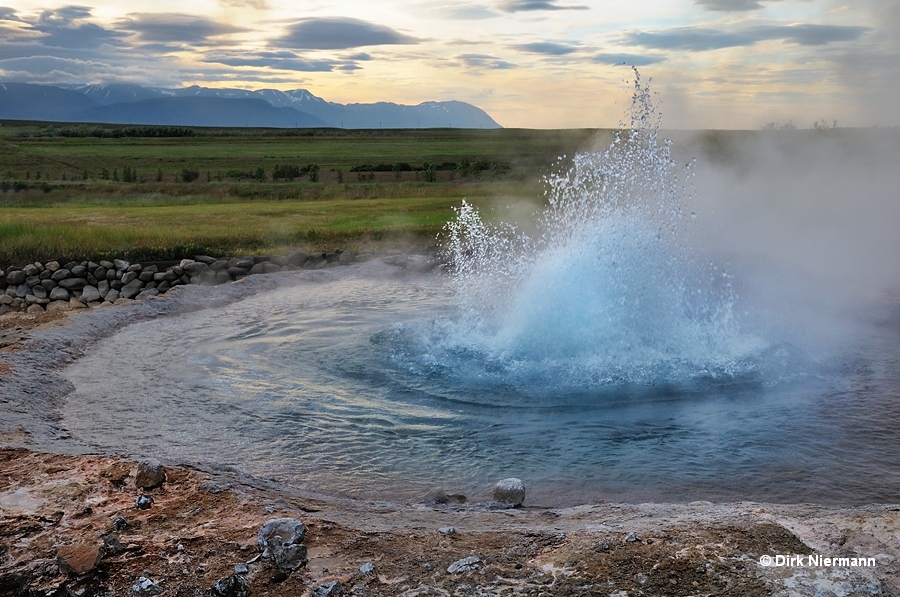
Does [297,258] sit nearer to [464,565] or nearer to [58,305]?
[58,305]

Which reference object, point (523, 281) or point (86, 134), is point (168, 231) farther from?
point (86, 134)

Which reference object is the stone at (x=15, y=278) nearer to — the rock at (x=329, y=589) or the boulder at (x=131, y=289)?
the boulder at (x=131, y=289)

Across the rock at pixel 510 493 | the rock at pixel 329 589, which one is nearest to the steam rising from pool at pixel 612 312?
the rock at pixel 510 493

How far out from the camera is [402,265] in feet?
50.6

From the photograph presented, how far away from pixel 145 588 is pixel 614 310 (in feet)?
22.0

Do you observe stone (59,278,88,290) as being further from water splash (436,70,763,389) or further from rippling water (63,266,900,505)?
water splash (436,70,763,389)

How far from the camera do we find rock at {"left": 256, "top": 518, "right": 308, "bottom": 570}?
170 inches

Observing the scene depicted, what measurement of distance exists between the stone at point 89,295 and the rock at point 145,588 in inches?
417

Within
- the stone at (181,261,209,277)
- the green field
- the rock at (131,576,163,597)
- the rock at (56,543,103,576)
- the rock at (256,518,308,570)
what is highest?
the green field

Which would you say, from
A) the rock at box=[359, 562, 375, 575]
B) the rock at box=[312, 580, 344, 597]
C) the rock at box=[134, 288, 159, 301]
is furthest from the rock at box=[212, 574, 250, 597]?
→ the rock at box=[134, 288, 159, 301]

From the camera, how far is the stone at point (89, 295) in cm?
1358

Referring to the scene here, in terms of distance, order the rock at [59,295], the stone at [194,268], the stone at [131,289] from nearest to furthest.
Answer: the rock at [59,295]
the stone at [131,289]
the stone at [194,268]

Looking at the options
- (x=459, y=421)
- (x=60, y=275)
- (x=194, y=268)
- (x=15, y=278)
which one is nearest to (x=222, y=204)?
(x=194, y=268)

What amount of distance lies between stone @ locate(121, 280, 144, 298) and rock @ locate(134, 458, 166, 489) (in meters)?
8.92
